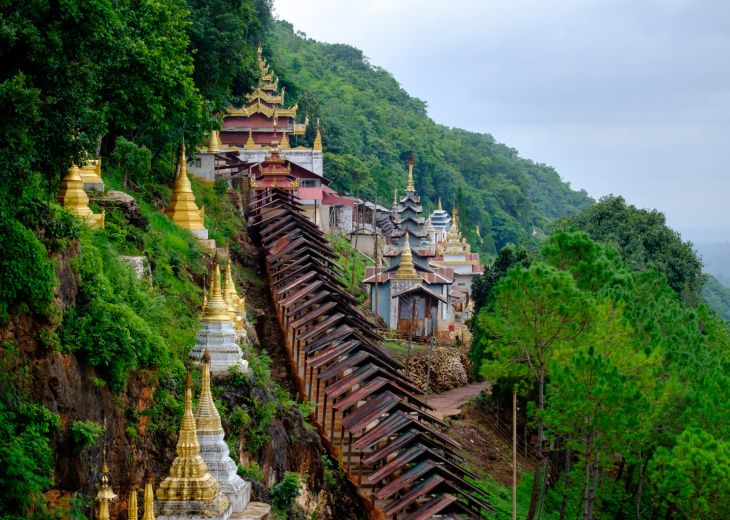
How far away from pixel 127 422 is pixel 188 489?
282 cm

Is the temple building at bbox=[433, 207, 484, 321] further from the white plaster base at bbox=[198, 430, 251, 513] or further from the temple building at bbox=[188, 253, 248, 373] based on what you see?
the white plaster base at bbox=[198, 430, 251, 513]

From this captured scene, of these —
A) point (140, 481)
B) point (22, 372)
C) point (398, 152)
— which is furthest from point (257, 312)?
point (398, 152)

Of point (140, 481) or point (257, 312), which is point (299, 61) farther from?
point (140, 481)

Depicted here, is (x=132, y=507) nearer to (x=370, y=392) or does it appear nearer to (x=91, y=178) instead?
(x=370, y=392)

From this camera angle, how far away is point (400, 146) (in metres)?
134

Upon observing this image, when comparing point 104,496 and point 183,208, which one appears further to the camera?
point 183,208

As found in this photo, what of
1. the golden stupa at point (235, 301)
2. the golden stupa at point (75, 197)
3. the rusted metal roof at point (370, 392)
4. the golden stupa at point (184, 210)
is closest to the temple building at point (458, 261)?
the golden stupa at point (184, 210)

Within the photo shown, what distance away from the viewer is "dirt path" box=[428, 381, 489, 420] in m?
47.1

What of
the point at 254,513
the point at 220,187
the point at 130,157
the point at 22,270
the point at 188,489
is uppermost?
the point at 130,157

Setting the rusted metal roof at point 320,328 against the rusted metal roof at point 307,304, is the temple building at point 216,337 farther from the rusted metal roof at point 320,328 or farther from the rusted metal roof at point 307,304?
the rusted metal roof at point 307,304

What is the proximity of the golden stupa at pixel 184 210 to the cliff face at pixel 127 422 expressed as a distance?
11.7m

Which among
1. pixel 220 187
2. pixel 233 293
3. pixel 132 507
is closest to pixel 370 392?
pixel 233 293

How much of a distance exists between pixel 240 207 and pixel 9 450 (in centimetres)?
3444

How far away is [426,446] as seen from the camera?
29.5 meters
